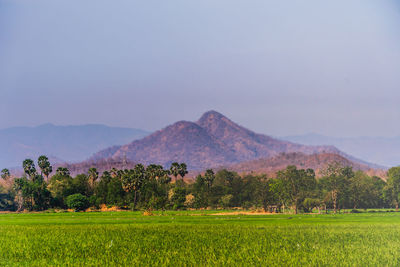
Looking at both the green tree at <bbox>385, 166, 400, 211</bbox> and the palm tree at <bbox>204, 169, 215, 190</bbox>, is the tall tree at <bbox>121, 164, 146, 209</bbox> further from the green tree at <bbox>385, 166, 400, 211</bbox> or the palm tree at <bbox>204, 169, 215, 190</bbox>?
the green tree at <bbox>385, 166, 400, 211</bbox>

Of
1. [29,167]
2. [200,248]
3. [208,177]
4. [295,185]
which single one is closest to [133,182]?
[29,167]

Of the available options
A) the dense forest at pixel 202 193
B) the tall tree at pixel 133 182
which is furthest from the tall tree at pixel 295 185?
the tall tree at pixel 133 182

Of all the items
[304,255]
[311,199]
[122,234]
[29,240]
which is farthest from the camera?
[311,199]

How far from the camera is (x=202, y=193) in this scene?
121m

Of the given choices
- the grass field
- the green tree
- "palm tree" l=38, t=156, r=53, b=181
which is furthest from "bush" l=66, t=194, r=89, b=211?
the green tree

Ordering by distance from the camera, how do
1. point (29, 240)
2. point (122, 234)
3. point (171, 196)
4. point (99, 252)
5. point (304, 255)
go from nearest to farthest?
point (304, 255) → point (99, 252) → point (29, 240) → point (122, 234) → point (171, 196)

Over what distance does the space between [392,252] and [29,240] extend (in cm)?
2878

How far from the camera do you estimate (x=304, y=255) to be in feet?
103

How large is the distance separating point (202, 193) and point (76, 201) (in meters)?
32.8

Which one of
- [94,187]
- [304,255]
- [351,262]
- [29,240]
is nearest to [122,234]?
[29,240]

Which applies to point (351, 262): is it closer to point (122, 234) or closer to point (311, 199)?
point (122, 234)

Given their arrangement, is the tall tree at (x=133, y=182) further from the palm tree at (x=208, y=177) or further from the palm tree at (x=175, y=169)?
the palm tree at (x=208, y=177)

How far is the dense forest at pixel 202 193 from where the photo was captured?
102 m

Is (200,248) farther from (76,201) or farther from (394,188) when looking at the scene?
(394,188)
